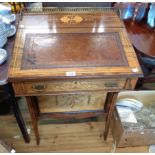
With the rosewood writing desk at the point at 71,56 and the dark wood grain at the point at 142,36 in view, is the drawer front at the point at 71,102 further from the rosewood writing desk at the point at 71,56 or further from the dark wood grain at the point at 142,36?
the dark wood grain at the point at 142,36

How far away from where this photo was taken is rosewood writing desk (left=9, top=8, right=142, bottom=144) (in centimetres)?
78

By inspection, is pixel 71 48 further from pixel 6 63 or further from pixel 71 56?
pixel 6 63

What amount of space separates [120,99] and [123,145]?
32 centimetres

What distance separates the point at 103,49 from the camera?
2.88 feet

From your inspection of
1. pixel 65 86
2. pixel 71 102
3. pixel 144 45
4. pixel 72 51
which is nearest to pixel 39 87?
pixel 65 86

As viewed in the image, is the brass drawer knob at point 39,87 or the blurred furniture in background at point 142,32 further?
the blurred furniture in background at point 142,32

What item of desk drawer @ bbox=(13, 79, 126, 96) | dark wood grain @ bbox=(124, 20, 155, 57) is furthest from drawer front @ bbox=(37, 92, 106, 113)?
dark wood grain @ bbox=(124, 20, 155, 57)

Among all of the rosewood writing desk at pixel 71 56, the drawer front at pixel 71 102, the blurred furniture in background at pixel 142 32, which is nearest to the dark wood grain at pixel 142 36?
the blurred furniture in background at pixel 142 32

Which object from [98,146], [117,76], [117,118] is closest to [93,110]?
[117,118]

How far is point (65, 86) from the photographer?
33.0 inches

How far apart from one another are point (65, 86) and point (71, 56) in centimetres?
14

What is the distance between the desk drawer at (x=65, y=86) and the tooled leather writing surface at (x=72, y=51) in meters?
0.07

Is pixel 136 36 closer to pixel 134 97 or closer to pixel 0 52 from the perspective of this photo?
pixel 134 97

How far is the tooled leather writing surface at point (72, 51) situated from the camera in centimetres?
81
